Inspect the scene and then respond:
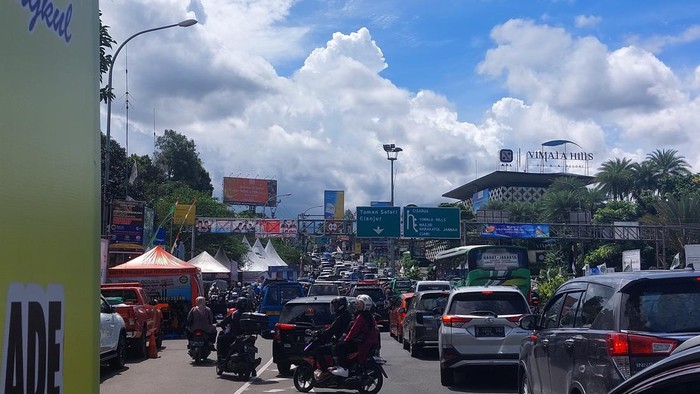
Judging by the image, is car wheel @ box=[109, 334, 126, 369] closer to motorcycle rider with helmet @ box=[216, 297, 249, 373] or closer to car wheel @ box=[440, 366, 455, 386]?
motorcycle rider with helmet @ box=[216, 297, 249, 373]

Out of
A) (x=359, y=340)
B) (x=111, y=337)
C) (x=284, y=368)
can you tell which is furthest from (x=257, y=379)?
(x=359, y=340)

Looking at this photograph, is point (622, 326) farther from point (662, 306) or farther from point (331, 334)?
point (331, 334)

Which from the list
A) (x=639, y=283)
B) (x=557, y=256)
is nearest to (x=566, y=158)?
(x=557, y=256)

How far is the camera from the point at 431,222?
164ft

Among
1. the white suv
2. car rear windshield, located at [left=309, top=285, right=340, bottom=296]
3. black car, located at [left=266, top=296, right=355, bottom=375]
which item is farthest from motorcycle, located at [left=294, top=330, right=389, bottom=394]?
car rear windshield, located at [left=309, top=285, right=340, bottom=296]

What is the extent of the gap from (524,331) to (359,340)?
3.24 m

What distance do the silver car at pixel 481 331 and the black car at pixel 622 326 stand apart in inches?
236

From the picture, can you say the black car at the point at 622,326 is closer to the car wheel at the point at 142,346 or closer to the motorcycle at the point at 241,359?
the motorcycle at the point at 241,359

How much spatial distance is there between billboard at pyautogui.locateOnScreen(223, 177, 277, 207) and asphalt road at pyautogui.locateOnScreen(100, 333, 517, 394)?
311 ft

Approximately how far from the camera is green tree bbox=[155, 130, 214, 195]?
89.1 m

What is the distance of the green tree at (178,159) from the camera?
3506 inches

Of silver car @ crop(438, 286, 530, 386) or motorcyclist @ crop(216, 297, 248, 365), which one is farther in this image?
motorcyclist @ crop(216, 297, 248, 365)

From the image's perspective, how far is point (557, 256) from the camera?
72.6 m

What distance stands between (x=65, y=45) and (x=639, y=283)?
219 inches
